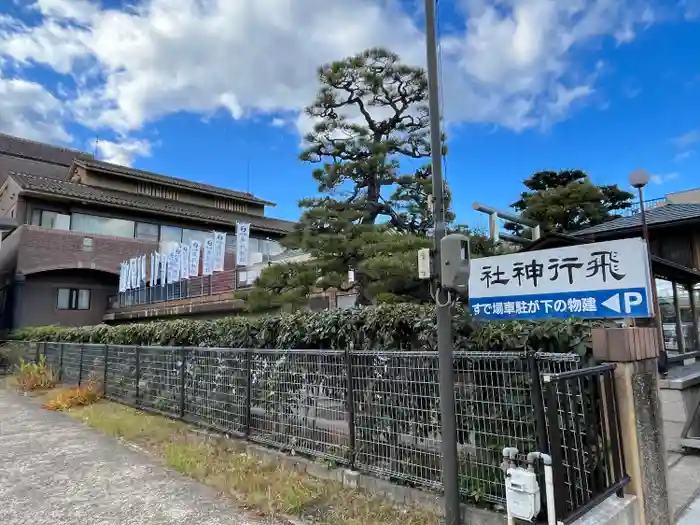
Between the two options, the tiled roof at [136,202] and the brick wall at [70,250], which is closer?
the brick wall at [70,250]

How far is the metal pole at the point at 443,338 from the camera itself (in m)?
2.99

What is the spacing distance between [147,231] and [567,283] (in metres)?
23.4

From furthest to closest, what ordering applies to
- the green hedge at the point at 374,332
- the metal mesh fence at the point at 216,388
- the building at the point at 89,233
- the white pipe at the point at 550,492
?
the building at the point at 89,233, the metal mesh fence at the point at 216,388, the green hedge at the point at 374,332, the white pipe at the point at 550,492

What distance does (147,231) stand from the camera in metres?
23.8

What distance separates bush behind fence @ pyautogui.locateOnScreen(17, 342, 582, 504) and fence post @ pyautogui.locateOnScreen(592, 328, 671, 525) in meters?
0.26

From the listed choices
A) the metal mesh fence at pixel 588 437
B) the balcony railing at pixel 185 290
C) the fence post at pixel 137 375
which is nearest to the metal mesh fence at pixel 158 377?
the fence post at pixel 137 375

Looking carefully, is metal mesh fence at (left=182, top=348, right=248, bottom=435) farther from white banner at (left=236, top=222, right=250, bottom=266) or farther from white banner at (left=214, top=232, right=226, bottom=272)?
white banner at (left=214, top=232, right=226, bottom=272)

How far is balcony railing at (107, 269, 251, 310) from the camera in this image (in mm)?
17109

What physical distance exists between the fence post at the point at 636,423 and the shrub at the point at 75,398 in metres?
8.80

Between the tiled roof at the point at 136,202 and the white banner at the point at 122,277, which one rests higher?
the tiled roof at the point at 136,202

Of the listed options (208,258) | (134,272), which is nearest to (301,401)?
(208,258)

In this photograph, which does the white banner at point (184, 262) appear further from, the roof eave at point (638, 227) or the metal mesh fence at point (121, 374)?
the roof eave at point (638, 227)

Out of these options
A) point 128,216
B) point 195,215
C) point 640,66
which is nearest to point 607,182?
point 640,66

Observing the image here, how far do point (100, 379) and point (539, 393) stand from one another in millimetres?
9119
